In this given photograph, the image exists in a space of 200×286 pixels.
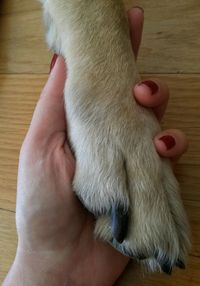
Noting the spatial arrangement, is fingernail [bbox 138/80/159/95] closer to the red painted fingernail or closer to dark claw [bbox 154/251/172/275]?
the red painted fingernail

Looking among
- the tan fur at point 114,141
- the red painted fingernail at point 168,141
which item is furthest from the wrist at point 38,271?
the red painted fingernail at point 168,141

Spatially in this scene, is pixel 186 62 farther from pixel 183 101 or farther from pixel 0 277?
pixel 0 277

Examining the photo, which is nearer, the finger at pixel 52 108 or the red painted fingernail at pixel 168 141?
the red painted fingernail at pixel 168 141

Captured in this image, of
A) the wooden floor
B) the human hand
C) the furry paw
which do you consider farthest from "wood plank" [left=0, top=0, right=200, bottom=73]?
the furry paw

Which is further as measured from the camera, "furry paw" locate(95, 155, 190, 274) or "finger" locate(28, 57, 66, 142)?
"finger" locate(28, 57, 66, 142)

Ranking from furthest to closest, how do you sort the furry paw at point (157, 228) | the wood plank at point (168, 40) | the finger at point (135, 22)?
1. the wood plank at point (168, 40)
2. the finger at point (135, 22)
3. the furry paw at point (157, 228)

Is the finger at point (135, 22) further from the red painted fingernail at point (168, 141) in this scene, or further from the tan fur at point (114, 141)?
the red painted fingernail at point (168, 141)

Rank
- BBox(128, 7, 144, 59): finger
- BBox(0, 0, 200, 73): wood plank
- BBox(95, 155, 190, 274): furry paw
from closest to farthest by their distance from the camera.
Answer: BBox(95, 155, 190, 274): furry paw, BBox(128, 7, 144, 59): finger, BBox(0, 0, 200, 73): wood plank
